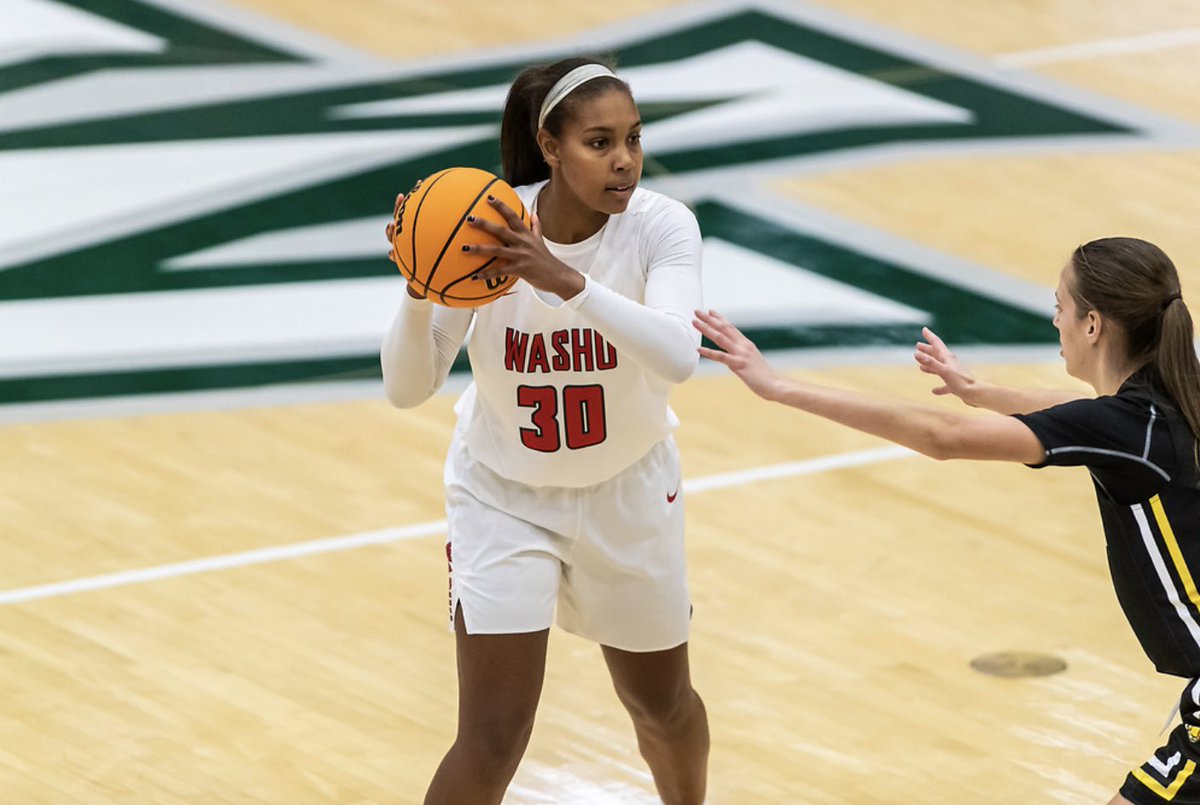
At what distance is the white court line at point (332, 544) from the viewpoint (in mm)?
6520

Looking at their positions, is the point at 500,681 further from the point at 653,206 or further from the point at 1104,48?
the point at 1104,48

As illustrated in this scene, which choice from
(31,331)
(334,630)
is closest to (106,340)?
(31,331)

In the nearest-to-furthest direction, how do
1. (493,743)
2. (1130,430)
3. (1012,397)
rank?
1. (1130,430)
2. (493,743)
3. (1012,397)

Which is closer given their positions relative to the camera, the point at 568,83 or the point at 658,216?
the point at 568,83

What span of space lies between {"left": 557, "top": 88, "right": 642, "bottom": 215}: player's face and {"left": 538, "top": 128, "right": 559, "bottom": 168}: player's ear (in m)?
0.06

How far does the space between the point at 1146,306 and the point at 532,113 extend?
1355mm

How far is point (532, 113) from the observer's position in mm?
4340

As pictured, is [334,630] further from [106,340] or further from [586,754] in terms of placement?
[106,340]

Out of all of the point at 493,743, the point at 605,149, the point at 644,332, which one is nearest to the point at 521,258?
the point at 644,332

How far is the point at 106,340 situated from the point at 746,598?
135 inches

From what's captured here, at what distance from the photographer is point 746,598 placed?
256 inches

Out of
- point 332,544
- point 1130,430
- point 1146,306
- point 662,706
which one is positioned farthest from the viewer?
point 332,544

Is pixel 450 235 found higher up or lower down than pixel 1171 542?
higher up

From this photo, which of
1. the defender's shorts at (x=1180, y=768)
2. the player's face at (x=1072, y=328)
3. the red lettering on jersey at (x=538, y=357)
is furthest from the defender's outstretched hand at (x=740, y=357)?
the defender's shorts at (x=1180, y=768)
